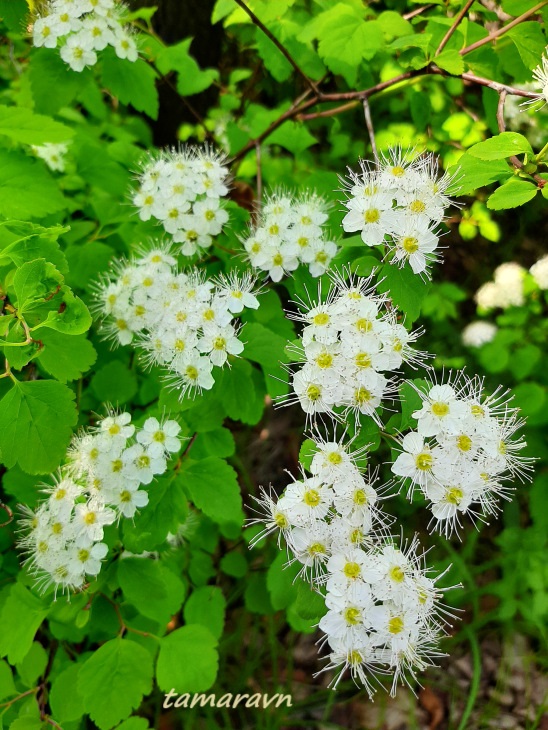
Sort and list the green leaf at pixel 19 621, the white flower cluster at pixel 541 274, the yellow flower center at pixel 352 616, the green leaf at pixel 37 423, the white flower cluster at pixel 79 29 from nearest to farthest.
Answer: the yellow flower center at pixel 352 616 → the green leaf at pixel 37 423 → the green leaf at pixel 19 621 → the white flower cluster at pixel 79 29 → the white flower cluster at pixel 541 274

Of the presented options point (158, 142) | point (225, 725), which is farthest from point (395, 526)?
point (158, 142)

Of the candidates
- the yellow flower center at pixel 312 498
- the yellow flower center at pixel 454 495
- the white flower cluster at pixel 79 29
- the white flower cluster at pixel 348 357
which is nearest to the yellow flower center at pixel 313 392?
the white flower cluster at pixel 348 357

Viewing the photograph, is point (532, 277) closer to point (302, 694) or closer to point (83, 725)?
point (302, 694)

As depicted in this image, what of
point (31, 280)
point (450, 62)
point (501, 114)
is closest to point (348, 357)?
point (31, 280)

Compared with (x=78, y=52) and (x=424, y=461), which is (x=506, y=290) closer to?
(x=424, y=461)

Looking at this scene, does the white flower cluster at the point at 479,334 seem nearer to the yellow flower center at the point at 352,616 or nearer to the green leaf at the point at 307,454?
the green leaf at the point at 307,454

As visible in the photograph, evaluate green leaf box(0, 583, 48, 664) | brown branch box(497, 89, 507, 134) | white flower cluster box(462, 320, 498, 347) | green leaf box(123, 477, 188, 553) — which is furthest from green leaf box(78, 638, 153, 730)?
white flower cluster box(462, 320, 498, 347)

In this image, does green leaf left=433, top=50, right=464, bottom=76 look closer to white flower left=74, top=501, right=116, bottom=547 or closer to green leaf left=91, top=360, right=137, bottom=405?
green leaf left=91, top=360, right=137, bottom=405
